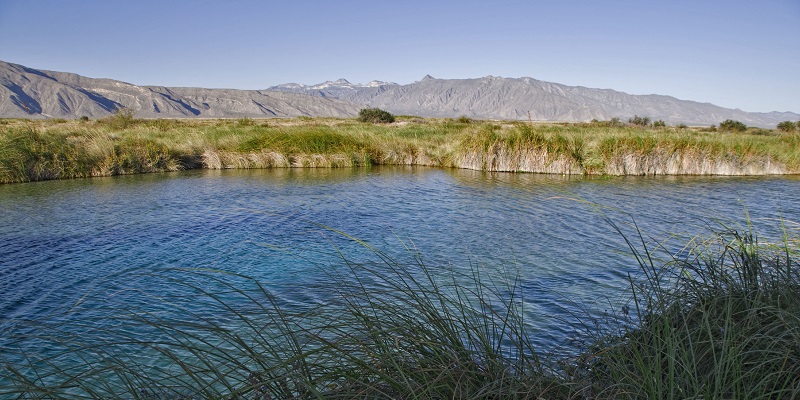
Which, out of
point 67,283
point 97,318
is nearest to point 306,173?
point 67,283

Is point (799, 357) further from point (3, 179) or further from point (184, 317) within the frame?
point (3, 179)

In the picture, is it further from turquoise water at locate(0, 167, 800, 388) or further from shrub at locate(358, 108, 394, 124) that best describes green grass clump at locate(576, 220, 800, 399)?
shrub at locate(358, 108, 394, 124)

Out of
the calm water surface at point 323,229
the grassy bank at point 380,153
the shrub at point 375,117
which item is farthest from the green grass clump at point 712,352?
the shrub at point 375,117

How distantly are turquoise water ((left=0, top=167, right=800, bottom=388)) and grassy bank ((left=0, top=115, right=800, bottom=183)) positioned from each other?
1.55 metres

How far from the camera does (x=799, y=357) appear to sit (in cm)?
242

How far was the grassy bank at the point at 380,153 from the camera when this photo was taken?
52.9 ft

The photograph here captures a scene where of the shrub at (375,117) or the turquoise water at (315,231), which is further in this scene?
the shrub at (375,117)

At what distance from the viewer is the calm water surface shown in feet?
18.1

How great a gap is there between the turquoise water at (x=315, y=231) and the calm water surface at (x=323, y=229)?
Result: 33mm

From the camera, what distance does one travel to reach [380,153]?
21.7 m

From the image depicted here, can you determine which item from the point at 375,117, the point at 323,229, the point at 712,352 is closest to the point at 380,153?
the point at 323,229

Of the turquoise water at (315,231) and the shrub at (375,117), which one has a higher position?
the shrub at (375,117)

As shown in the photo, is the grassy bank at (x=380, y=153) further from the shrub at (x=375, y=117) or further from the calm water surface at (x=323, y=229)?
the shrub at (x=375, y=117)

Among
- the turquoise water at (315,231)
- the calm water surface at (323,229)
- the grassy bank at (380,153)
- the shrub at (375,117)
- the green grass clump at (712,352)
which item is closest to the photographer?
the green grass clump at (712,352)
